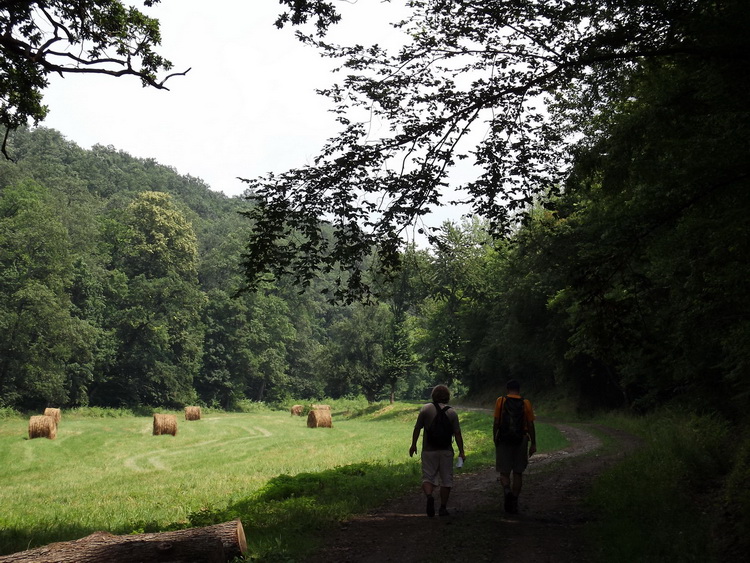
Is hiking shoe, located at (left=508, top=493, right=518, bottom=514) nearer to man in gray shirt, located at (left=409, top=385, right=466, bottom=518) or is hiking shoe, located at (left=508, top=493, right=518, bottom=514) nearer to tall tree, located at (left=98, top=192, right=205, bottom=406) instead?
man in gray shirt, located at (left=409, top=385, right=466, bottom=518)

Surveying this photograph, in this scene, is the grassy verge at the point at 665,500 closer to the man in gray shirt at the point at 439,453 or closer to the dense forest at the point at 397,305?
the dense forest at the point at 397,305

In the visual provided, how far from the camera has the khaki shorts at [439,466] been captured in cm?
898

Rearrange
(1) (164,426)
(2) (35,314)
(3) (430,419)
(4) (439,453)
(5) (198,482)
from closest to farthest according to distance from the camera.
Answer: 1. (4) (439,453)
2. (3) (430,419)
3. (5) (198,482)
4. (1) (164,426)
5. (2) (35,314)

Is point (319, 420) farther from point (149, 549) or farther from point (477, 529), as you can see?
point (149, 549)

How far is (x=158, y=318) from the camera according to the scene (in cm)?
6216

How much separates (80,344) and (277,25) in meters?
47.1

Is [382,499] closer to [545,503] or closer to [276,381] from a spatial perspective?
[545,503]

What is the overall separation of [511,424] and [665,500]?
8.17 feet

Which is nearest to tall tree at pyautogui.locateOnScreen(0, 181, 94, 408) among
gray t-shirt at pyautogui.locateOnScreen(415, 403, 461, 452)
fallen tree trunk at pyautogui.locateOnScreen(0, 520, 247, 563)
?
gray t-shirt at pyautogui.locateOnScreen(415, 403, 461, 452)

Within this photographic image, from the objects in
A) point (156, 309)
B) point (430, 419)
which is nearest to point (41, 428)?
point (430, 419)

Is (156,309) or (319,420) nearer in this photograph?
(319,420)

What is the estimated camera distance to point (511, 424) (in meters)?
9.31

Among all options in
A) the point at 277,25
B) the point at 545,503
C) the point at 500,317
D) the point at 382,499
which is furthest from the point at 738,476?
the point at 500,317

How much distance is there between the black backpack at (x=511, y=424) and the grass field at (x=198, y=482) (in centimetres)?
267
